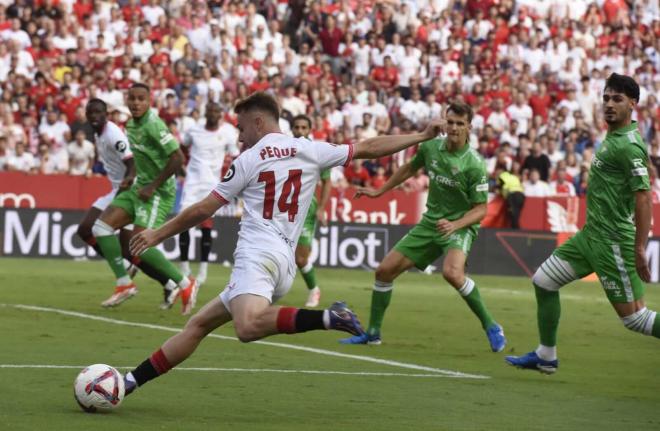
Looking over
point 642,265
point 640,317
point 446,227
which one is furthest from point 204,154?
point 642,265

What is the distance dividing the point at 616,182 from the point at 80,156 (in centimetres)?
1734

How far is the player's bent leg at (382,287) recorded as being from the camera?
13.3 m

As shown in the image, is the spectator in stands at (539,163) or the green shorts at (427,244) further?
the spectator in stands at (539,163)

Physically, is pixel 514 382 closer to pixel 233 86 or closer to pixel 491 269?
pixel 491 269

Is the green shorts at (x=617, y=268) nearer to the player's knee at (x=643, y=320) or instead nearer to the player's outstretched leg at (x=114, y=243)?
the player's knee at (x=643, y=320)

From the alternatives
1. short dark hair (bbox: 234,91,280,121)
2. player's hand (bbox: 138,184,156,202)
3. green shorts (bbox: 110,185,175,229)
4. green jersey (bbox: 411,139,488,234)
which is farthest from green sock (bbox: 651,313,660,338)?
green shorts (bbox: 110,185,175,229)

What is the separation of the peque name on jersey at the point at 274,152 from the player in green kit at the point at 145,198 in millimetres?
6539

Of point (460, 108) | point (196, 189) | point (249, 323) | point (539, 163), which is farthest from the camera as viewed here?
point (539, 163)

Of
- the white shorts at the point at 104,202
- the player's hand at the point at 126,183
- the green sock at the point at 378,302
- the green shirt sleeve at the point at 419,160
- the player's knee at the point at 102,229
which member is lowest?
the green sock at the point at 378,302

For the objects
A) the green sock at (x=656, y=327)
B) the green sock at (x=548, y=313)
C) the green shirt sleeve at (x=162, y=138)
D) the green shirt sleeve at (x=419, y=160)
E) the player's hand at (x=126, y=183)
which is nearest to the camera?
the green sock at (x=656, y=327)

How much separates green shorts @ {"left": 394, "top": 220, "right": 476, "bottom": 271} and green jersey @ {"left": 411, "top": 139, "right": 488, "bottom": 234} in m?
0.12

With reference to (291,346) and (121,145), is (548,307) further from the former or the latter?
(121,145)

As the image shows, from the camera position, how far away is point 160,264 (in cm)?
1540

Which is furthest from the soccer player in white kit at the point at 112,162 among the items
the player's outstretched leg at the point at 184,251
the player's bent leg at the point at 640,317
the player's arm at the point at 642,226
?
the player's arm at the point at 642,226
